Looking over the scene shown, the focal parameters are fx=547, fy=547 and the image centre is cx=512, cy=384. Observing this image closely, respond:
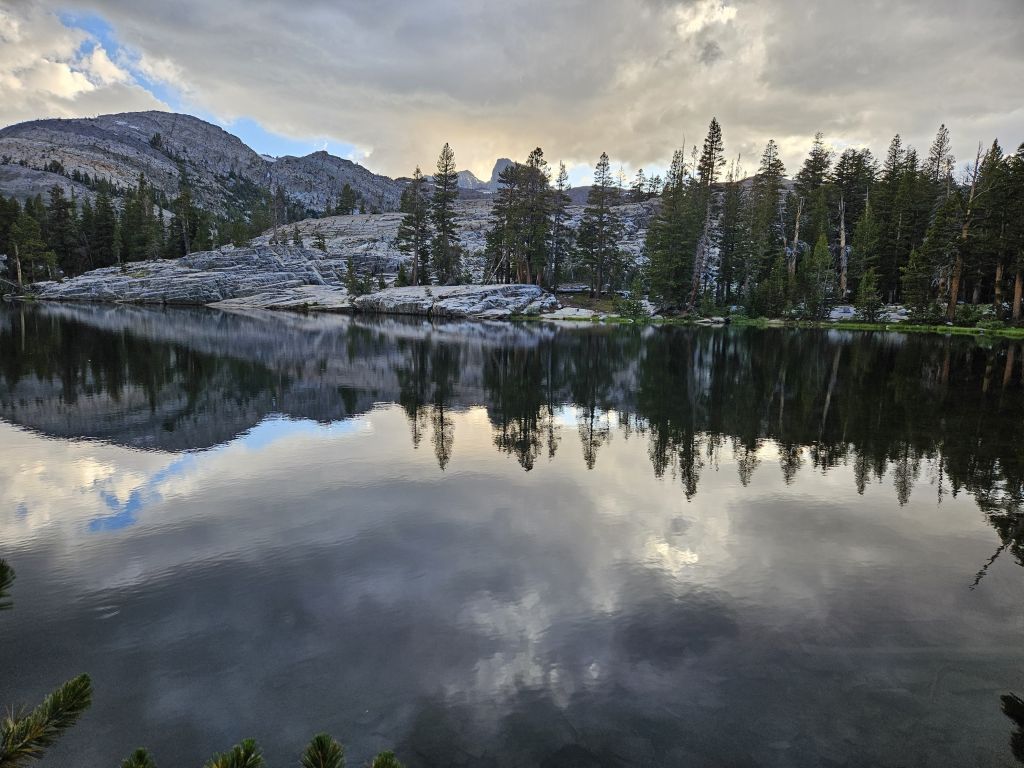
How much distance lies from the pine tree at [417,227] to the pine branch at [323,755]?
98.4m

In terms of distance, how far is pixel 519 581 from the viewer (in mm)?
9148

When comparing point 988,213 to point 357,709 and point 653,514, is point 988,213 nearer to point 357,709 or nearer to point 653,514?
point 653,514

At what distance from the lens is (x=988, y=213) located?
217ft

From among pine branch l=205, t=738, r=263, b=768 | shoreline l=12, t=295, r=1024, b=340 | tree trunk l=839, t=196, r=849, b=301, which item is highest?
tree trunk l=839, t=196, r=849, b=301

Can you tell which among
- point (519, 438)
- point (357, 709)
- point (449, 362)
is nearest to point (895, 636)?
point (357, 709)

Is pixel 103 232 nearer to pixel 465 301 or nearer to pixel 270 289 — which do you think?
pixel 270 289

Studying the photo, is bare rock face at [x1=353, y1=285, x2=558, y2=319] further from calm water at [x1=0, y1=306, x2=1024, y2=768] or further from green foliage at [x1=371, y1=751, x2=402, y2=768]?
green foliage at [x1=371, y1=751, x2=402, y2=768]

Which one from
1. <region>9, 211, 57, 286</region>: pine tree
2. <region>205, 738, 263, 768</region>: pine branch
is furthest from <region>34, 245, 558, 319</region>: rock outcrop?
<region>205, 738, 263, 768</region>: pine branch

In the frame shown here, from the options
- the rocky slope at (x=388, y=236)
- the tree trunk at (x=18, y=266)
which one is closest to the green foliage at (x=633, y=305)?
the rocky slope at (x=388, y=236)

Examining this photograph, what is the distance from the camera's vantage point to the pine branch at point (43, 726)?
2.54 meters

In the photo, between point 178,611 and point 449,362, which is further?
point 449,362

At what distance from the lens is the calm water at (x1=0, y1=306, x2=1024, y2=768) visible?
6.11 meters

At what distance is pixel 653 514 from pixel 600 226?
83385 mm

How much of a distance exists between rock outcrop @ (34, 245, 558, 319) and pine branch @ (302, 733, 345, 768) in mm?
79975
